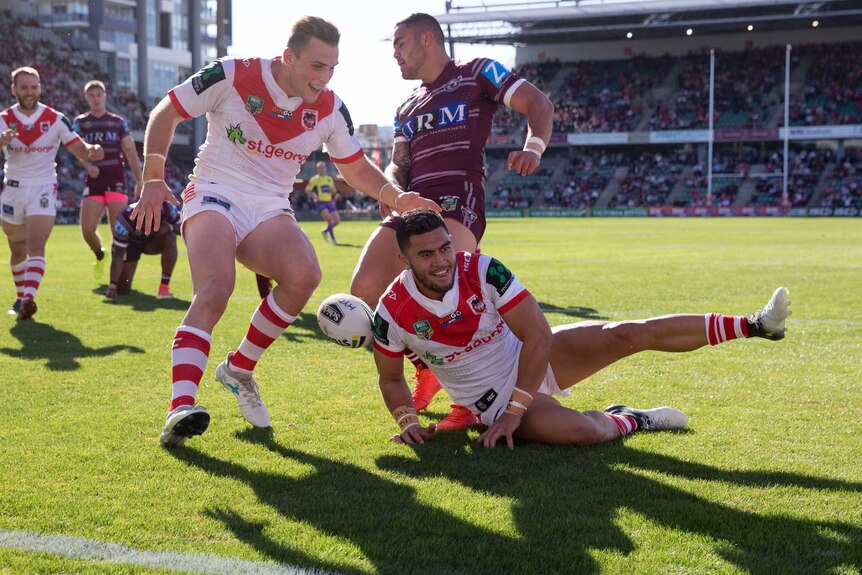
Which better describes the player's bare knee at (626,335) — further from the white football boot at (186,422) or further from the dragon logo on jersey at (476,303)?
the white football boot at (186,422)

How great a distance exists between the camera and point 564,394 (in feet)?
16.4

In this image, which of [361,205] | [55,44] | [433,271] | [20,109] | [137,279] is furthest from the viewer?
[361,205]

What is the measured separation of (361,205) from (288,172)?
55659 mm

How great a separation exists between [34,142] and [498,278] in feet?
23.2

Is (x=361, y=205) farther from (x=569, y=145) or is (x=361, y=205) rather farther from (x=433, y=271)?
(x=433, y=271)

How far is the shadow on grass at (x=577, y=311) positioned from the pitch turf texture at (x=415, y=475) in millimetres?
2112

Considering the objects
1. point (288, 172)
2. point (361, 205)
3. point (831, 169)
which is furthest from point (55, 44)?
point (288, 172)

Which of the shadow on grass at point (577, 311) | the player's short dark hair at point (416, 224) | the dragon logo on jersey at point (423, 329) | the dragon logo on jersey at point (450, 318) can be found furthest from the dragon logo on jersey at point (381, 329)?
the shadow on grass at point (577, 311)

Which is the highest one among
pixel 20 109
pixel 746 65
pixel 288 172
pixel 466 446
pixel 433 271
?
pixel 746 65

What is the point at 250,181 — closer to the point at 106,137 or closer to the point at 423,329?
the point at 423,329

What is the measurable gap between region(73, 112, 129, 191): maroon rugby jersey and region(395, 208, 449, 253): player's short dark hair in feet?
31.1

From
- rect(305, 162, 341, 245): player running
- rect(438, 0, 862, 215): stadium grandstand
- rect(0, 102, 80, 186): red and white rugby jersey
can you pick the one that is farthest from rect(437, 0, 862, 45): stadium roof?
rect(0, 102, 80, 186): red and white rugby jersey

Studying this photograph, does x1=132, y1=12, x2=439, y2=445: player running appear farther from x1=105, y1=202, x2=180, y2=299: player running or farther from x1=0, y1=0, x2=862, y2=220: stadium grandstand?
x1=0, y1=0, x2=862, y2=220: stadium grandstand

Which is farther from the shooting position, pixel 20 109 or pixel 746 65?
pixel 746 65
